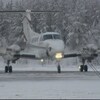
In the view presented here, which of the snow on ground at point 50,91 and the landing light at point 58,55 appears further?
the landing light at point 58,55

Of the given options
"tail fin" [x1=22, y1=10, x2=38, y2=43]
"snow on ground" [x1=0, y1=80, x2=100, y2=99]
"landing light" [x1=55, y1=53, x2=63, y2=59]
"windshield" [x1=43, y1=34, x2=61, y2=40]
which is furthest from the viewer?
"tail fin" [x1=22, y1=10, x2=38, y2=43]

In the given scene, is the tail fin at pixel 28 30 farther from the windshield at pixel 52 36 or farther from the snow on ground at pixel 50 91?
the snow on ground at pixel 50 91

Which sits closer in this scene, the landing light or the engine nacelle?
the landing light

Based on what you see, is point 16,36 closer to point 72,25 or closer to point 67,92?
point 72,25

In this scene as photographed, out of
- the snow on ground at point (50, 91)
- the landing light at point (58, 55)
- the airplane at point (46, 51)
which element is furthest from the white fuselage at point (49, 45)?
the snow on ground at point (50, 91)

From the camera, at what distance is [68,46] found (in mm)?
74938

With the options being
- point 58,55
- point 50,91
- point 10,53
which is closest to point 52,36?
point 58,55

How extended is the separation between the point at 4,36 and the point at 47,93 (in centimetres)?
7165

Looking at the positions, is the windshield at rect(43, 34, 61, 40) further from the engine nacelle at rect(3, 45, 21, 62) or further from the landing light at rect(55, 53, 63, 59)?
the engine nacelle at rect(3, 45, 21, 62)

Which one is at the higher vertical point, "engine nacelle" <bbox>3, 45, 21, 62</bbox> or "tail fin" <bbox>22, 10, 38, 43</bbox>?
"tail fin" <bbox>22, 10, 38, 43</bbox>

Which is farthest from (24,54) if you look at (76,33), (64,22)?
(64,22)

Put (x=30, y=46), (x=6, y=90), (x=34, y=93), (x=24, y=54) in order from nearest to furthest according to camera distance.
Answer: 1. (x=34, y=93)
2. (x=6, y=90)
3. (x=24, y=54)
4. (x=30, y=46)

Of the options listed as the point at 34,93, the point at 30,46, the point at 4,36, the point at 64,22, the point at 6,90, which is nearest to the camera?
the point at 34,93

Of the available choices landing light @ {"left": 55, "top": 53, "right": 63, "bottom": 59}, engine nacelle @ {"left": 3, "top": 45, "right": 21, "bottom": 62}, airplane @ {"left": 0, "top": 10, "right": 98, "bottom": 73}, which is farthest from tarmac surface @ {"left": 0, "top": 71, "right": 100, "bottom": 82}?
engine nacelle @ {"left": 3, "top": 45, "right": 21, "bottom": 62}
